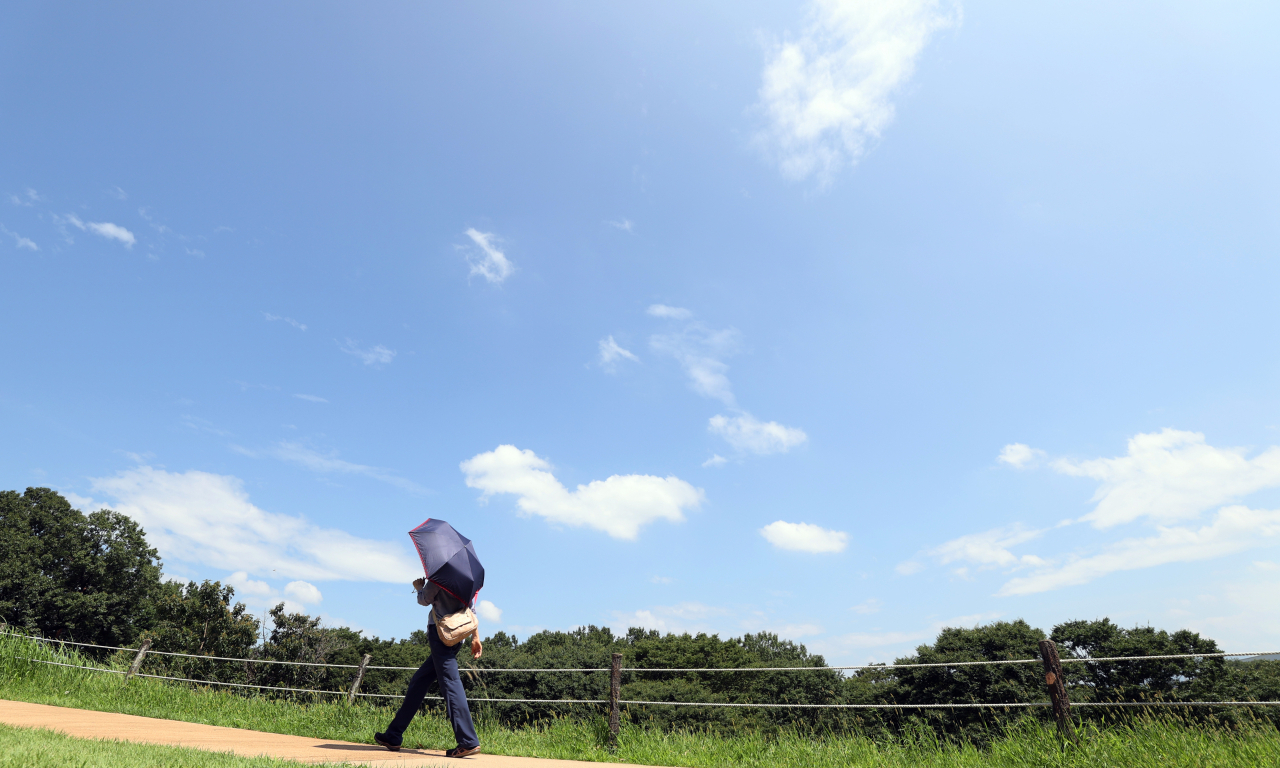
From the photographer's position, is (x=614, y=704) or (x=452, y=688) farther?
(x=614, y=704)

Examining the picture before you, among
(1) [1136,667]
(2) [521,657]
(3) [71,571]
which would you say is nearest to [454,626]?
(1) [1136,667]

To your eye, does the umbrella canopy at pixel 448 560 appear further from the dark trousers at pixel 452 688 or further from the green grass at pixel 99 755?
the green grass at pixel 99 755

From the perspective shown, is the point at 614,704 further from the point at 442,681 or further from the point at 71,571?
the point at 71,571

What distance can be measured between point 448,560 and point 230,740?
3100mm

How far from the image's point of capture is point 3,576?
123ft

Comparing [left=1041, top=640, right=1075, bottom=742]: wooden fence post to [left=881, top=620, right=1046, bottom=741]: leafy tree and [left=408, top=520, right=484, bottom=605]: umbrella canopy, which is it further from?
[left=881, top=620, right=1046, bottom=741]: leafy tree

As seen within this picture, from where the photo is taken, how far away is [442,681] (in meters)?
5.67

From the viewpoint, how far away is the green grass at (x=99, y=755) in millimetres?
3858

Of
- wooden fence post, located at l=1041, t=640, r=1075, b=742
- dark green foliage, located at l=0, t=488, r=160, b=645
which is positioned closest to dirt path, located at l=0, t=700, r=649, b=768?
wooden fence post, located at l=1041, t=640, r=1075, b=742

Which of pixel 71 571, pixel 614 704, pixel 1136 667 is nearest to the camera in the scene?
pixel 614 704

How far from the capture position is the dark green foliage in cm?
3812

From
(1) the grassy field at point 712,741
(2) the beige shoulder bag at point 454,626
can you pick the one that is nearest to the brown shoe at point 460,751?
(2) the beige shoulder bag at point 454,626

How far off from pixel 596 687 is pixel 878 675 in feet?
44.5

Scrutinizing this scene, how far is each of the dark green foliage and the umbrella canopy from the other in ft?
153
